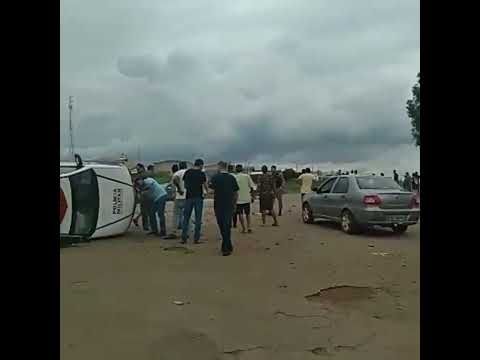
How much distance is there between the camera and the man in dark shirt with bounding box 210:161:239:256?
873 centimetres

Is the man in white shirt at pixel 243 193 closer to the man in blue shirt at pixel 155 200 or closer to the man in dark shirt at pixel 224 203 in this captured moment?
the man in blue shirt at pixel 155 200

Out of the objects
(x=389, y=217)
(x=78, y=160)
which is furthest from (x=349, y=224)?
(x=78, y=160)

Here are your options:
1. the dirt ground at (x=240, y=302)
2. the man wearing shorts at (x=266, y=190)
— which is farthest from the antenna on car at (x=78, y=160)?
the man wearing shorts at (x=266, y=190)

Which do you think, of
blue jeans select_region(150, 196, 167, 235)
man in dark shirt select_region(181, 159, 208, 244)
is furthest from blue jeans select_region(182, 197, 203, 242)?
blue jeans select_region(150, 196, 167, 235)

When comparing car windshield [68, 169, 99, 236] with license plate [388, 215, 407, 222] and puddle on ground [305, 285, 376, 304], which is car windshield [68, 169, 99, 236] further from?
license plate [388, 215, 407, 222]

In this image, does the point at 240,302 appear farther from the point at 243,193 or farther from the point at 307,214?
the point at 307,214

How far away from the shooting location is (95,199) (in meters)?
9.70

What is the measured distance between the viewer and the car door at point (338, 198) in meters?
11.8

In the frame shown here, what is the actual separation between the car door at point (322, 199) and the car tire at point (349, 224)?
0.92 metres
